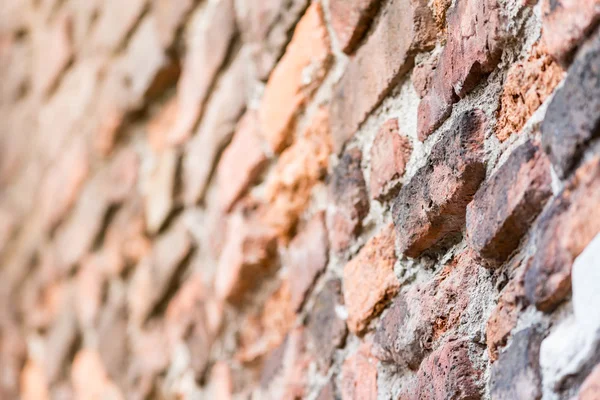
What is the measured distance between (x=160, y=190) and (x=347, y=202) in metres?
0.65

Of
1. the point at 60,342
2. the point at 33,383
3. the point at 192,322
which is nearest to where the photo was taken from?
the point at 192,322

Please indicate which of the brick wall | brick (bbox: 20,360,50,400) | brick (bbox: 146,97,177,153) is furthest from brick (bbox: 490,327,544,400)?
brick (bbox: 20,360,50,400)

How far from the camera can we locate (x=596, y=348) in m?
0.46

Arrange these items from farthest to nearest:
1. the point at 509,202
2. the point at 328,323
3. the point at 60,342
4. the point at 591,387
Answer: the point at 60,342 → the point at 328,323 → the point at 509,202 → the point at 591,387

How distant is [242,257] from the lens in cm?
111

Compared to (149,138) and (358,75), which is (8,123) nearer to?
(149,138)

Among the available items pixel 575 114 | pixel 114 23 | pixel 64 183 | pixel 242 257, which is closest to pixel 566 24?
pixel 575 114

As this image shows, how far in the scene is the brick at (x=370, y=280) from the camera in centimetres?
77

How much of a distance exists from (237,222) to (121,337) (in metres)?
0.50

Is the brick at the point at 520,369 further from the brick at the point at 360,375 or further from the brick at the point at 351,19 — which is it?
the brick at the point at 351,19

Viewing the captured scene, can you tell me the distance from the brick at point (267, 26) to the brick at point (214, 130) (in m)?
0.05

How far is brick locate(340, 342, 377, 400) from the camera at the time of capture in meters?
0.78

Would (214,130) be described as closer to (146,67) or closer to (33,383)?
(146,67)

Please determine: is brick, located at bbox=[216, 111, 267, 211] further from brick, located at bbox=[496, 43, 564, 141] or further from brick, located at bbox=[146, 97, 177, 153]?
brick, located at bbox=[496, 43, 564, 141]
